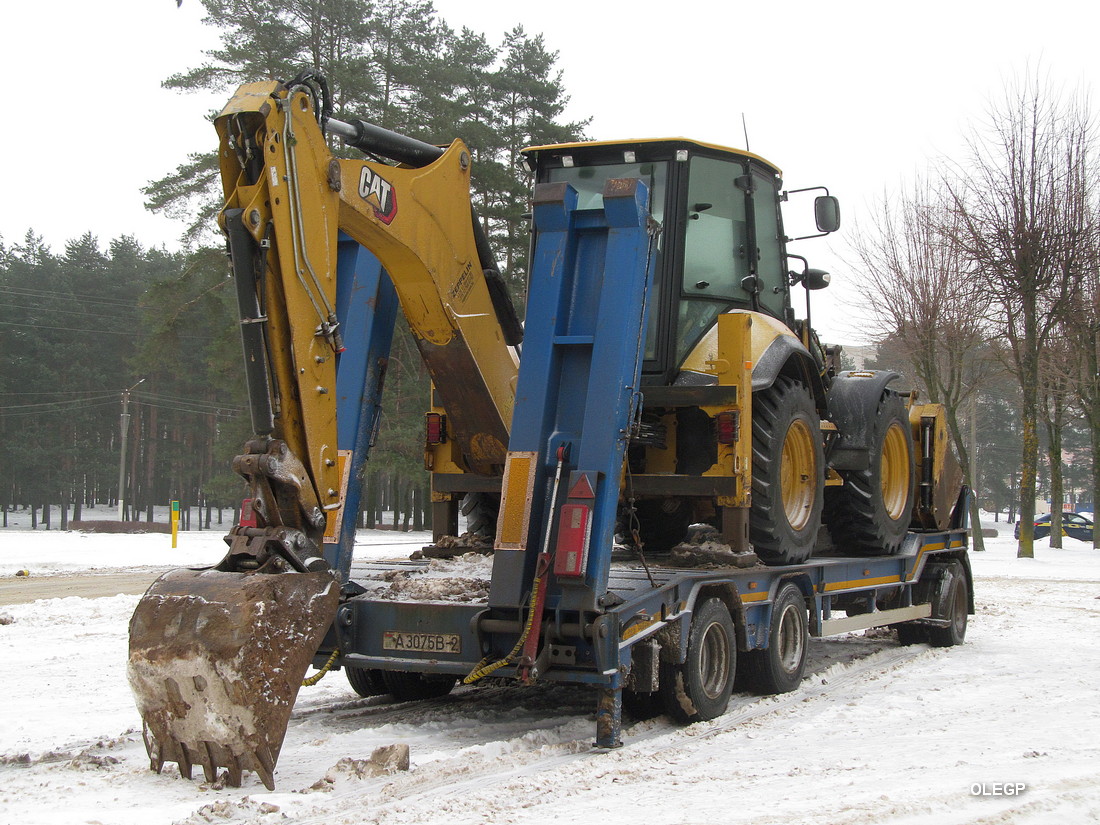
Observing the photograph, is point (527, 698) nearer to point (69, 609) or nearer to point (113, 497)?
point (69, 609)

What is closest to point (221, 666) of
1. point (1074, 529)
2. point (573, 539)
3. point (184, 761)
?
point (184, 761)

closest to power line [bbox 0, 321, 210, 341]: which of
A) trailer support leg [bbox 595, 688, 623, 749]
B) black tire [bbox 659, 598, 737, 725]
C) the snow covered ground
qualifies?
the snow covered ground

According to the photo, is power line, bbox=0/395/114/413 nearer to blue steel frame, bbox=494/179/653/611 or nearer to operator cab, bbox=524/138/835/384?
operator cab, bbox=524/138/835/384

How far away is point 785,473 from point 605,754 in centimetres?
287

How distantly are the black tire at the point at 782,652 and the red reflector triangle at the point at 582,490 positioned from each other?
2.25 meters

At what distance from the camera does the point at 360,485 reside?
6.60 meters

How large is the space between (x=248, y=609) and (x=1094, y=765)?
12.9 feet

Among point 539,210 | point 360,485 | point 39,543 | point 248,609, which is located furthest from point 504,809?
point 39,543

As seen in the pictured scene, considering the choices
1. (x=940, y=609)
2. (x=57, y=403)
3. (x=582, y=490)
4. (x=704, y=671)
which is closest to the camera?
(x=582, y=490)

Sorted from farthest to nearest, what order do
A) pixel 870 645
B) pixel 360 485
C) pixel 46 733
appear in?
pixel 870 645 → pixel 360 485 → pixel 46 733

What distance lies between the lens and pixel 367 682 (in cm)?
723

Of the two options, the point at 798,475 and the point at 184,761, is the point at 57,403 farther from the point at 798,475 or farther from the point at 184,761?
the point at 184,761

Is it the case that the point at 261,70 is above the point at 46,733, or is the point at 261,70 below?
above

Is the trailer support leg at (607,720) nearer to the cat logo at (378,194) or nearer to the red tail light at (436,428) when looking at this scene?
the red tail light at (436,428)
